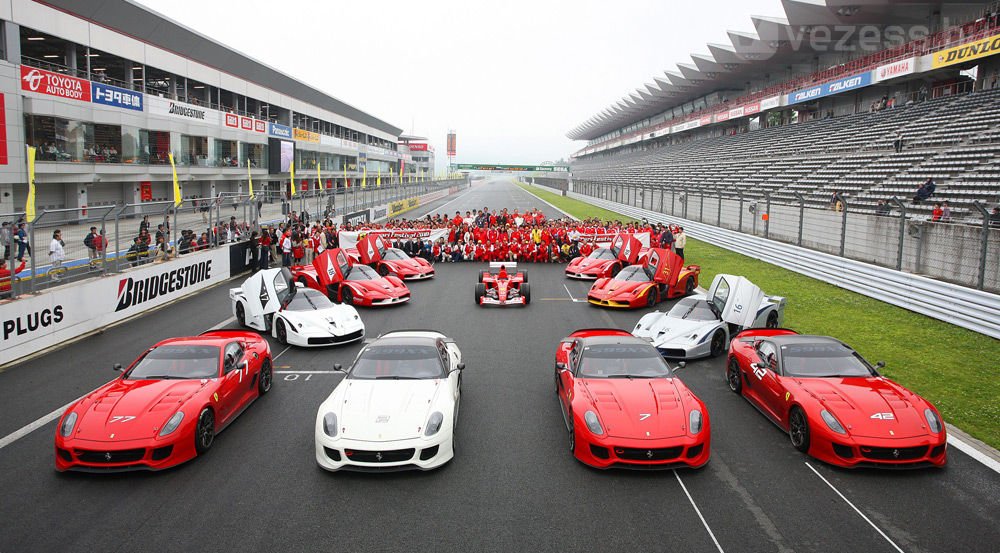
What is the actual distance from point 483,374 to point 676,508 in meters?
4.98

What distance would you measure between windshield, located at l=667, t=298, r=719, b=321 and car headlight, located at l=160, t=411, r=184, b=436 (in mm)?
8888

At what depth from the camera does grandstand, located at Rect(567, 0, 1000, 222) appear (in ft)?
74.9

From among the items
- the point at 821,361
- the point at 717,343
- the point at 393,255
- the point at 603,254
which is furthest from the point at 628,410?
the point at 393,255

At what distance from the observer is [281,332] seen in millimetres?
12797

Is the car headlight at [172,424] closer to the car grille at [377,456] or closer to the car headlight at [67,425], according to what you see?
the car headlight at [67,425]

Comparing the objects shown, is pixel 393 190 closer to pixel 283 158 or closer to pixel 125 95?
pixel 283 158

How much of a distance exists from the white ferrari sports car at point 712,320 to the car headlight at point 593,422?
4.50m

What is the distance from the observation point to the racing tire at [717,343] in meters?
11.9

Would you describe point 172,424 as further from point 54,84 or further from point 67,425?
point 54,84

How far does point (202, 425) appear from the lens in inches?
295

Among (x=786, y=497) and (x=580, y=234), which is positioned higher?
(x=580, y=234)

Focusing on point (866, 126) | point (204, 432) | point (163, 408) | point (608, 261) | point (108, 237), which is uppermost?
point (866, 126)

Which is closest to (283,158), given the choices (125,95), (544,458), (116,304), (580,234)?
(125,95)

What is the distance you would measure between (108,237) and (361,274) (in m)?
6.17
